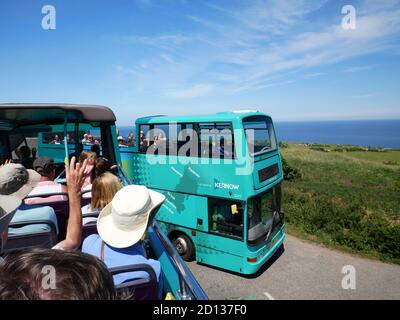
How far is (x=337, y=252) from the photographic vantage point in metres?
9.73

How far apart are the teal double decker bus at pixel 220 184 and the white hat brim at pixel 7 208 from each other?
568 centimetres

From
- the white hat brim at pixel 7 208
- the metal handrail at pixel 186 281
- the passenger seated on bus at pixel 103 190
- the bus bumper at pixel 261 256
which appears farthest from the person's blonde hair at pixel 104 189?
the bus bumper at pixel 261 256

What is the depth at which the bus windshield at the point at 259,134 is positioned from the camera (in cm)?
750

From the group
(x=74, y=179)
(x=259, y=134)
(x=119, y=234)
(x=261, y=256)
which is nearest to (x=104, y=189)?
(x=74, y=179)

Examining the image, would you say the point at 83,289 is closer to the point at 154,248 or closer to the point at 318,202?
the point at 154,248

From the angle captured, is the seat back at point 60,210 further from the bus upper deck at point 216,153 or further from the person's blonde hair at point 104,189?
the bus upper deck at point 216,153

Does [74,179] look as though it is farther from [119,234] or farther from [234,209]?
[234,209]

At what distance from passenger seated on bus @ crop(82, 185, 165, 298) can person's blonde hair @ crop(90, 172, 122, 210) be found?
687mm

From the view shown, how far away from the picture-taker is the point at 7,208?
6.40ft

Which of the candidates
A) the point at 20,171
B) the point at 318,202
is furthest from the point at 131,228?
the point at 318,202

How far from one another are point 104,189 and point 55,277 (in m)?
2.65

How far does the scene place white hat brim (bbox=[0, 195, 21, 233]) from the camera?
6.00ft

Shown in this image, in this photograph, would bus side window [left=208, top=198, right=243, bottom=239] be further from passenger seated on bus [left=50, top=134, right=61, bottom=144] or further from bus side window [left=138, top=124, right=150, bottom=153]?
passenger seated on bus [left=50, top=134, right=61, bottom=144]

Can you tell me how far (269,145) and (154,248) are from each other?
5.87 metres
